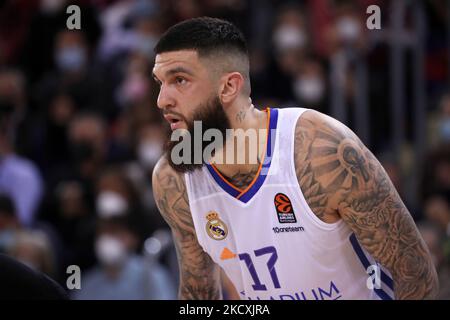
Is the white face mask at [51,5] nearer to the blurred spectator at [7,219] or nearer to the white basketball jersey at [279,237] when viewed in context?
the blurred spectator at [7,219]

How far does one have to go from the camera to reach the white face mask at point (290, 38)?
30.5 ft

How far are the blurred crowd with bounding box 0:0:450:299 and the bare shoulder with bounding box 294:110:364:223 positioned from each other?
2.39m

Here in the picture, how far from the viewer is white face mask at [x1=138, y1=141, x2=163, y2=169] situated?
8789mm

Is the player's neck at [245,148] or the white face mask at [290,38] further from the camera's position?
the white face mask at [290,38]

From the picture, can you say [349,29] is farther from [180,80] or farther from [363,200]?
[363,200]

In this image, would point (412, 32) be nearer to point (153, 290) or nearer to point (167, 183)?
point (153, 290)

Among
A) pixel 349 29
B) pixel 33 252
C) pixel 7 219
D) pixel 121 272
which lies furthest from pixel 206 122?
pixel 349 29

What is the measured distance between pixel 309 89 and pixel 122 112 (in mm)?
2024

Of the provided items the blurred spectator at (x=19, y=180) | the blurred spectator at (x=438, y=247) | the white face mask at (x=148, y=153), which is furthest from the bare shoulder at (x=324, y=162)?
the white face mask at (x=148, y=153)

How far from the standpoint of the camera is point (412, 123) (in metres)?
7.98

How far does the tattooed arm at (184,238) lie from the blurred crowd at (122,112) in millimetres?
2172

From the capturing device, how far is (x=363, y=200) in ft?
12.2

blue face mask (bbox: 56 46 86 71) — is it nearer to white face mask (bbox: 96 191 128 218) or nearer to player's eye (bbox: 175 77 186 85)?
white face mask (bbox: 96 191 128 218)
